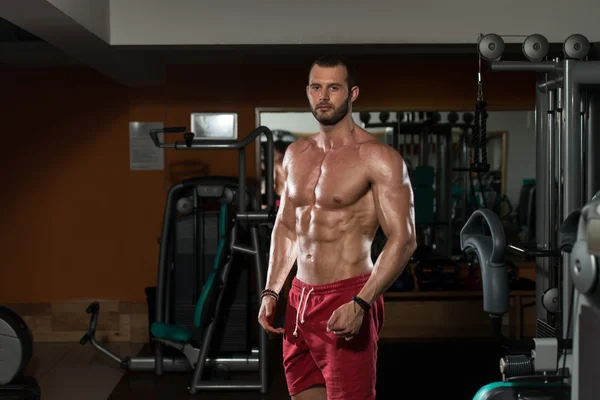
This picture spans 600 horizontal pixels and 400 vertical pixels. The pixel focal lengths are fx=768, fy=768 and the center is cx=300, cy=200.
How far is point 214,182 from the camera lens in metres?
5.46

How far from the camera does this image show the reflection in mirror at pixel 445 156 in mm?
6973

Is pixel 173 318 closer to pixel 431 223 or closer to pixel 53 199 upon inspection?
pixel 53 199

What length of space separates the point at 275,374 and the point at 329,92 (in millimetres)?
3076

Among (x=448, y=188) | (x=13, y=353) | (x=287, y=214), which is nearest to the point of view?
(x=287, y=214)

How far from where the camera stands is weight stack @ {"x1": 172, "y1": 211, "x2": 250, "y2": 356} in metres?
5.45

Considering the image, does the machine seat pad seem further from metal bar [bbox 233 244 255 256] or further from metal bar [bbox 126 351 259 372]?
metal bar [bbox 233 244 255 256]

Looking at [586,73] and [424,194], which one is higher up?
[586,73]

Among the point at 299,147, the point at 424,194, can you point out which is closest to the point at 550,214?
the point at 299,147

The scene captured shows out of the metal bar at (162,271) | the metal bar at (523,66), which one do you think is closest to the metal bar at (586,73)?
the metal bar at (523,66)

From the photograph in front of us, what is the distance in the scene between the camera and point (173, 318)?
18.1 ft

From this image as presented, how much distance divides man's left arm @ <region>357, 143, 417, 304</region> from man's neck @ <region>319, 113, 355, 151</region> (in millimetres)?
98

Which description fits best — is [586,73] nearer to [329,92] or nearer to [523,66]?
[523,66]

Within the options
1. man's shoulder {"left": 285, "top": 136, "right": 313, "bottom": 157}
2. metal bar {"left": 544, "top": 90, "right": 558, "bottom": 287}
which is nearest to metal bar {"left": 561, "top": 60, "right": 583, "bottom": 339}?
metal bar {"left": 544, "top": 90, "right": 558, "bottom": 287}

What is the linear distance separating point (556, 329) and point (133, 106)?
395cm
